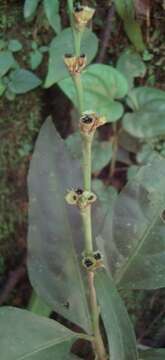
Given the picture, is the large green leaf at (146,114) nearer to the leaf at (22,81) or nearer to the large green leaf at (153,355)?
the leaf at (22,81)

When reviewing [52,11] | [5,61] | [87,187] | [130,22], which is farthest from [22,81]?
[87,187]

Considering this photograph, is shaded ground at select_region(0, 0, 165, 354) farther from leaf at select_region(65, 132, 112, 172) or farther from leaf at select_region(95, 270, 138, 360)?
leaf at select_region(95, 270, 138, 360)

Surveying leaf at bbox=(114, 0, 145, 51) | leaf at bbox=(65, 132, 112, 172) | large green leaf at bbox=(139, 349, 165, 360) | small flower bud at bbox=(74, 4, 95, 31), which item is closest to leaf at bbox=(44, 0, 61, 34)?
leaf at bbox=(114, 0, 145, 51)

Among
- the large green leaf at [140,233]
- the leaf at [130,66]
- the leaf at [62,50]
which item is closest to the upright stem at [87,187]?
the large green leaf at [140,233]

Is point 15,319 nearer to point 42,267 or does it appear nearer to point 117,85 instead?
point 42,267

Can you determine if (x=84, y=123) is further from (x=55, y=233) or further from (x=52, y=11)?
(x=52, y=11)

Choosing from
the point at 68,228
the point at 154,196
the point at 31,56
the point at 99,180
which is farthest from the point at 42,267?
the point at 31,56

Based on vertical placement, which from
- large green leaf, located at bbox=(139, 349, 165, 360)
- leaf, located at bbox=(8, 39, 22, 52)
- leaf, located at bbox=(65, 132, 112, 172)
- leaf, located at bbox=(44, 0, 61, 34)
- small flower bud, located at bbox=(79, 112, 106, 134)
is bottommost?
large green leaf, located at bbox=(139, 349, 165, 360)
